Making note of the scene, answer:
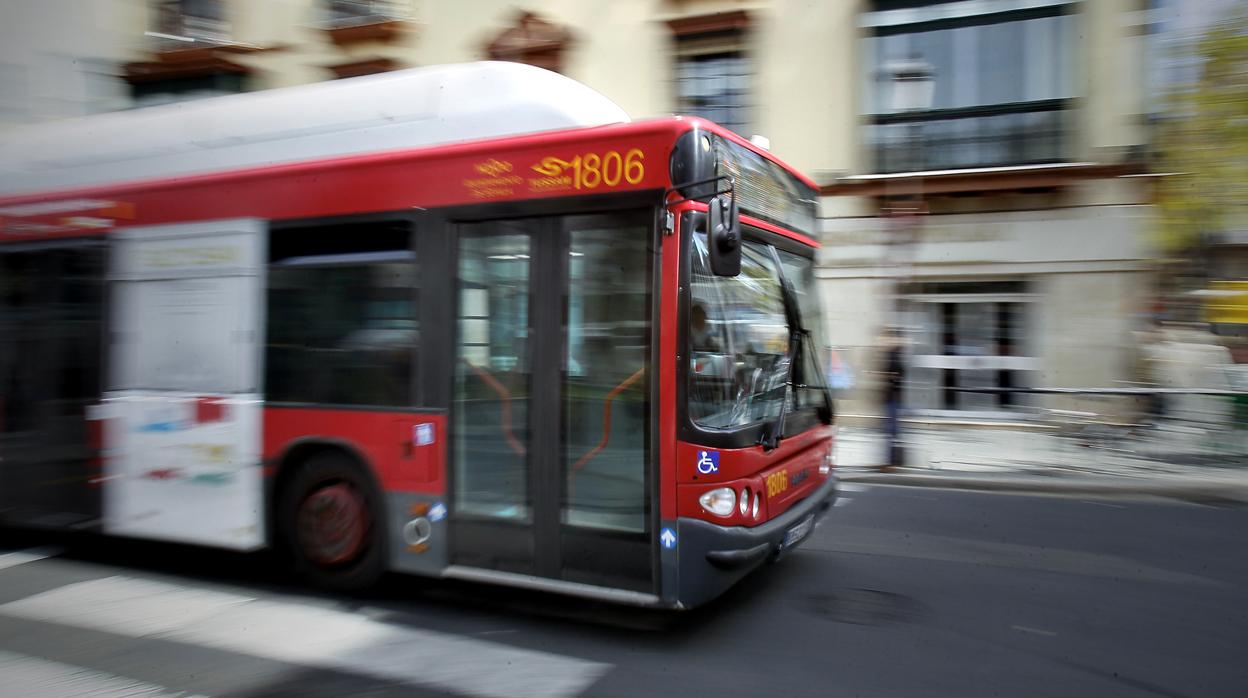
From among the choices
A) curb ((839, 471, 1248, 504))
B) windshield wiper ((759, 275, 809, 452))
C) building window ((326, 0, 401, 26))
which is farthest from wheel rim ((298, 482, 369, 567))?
building window ((326, 0, 401, 26))

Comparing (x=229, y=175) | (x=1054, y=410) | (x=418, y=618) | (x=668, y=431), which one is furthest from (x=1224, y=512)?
(x=229, y=175)

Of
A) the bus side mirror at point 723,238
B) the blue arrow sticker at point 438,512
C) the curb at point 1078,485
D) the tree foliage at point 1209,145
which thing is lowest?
the curb at point 1078,485

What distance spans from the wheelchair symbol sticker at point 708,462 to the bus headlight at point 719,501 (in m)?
0.11

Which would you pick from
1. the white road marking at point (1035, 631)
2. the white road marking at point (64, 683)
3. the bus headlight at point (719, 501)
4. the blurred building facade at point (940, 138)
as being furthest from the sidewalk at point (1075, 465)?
the white road marking at point (64, 683)

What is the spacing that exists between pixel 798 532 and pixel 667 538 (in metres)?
1.11

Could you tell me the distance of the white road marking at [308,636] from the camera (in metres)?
4.27

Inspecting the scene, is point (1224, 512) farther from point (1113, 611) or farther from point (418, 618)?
point (418, 618)

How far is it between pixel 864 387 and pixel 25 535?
11.2 m

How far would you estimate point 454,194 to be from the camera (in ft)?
16.9

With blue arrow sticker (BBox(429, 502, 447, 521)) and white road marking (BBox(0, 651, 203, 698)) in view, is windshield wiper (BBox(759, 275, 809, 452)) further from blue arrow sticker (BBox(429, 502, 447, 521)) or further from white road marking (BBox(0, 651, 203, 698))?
white road marking (BBox(0, 651, 203, 698))

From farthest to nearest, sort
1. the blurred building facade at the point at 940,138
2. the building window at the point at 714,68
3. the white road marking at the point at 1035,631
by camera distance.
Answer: the building window at the point at 714,68 → the blurred building facade at the point at 940,138 → the white road marking at the point at 1035,631

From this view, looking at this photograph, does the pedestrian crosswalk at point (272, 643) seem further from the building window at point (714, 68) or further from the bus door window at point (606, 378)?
the building window at point (714, 68)

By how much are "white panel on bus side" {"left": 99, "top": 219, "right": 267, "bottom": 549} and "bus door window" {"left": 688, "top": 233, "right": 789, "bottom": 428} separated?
296cm

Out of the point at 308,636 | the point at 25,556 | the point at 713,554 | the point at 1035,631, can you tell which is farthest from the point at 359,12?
the point at 1035,631
